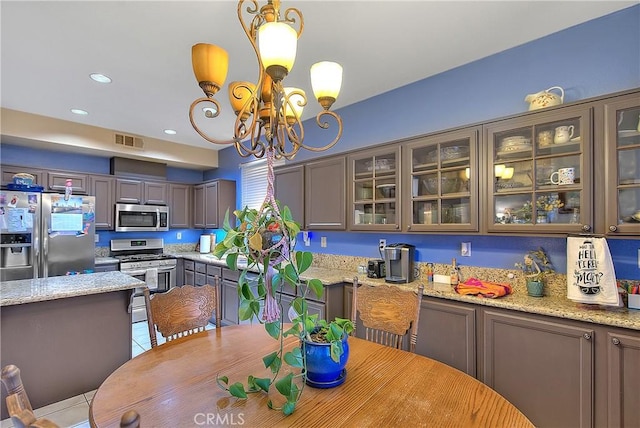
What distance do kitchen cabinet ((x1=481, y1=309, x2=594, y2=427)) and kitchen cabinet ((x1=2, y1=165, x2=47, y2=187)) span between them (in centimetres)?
522

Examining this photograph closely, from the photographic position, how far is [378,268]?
9.59 feet

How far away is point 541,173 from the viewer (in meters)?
2.06

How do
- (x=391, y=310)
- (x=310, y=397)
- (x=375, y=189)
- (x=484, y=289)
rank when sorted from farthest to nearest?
(x=375, y=189)
(x=484, y=289)
(x=391, y=310)
(x=310, y=397)

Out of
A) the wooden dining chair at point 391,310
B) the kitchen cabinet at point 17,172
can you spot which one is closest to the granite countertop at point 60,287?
the wooden dining chair at point 391,310

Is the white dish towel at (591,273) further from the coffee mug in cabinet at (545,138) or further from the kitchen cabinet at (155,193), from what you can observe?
the kitchen cabinet at (155,193)

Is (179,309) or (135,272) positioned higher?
(179,309)

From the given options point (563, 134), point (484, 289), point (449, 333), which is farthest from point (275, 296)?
point (563, 134)

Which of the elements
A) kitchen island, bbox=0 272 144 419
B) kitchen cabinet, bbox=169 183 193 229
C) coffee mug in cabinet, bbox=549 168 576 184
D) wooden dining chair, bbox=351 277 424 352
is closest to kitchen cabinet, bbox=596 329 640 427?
coffee mug in cabinet, bbox=549 168 576 184

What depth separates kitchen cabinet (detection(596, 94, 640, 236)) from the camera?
1.72 meters

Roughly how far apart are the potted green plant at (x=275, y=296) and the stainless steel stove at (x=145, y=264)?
398 cm

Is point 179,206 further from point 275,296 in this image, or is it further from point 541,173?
point 541,173

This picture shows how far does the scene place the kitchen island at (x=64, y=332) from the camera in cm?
215

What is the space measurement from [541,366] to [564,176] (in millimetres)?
1200

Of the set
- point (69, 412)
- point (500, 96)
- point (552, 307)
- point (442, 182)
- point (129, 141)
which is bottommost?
point (69, 412)
